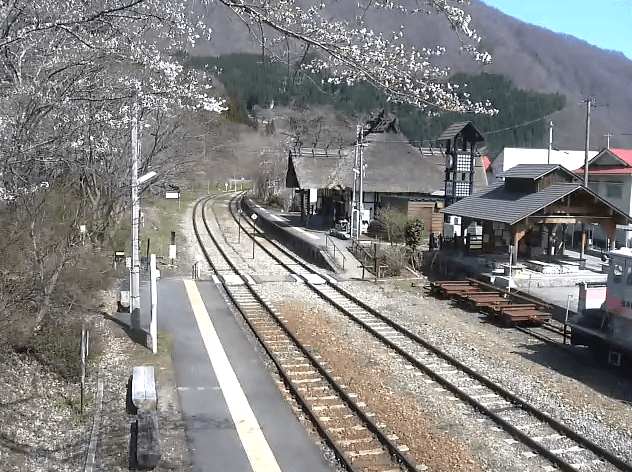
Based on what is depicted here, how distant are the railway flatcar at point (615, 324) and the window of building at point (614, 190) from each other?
2089cm

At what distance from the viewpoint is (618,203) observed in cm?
3231

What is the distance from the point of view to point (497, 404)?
34.9ft

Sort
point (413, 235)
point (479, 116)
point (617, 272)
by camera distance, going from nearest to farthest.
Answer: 1. point (617, 272)
2. point (413, 235)
3. point (479, 116)

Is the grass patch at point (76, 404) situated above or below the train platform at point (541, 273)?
below

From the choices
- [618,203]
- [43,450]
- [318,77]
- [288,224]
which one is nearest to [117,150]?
[43,450]

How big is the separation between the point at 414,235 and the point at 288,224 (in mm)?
15487

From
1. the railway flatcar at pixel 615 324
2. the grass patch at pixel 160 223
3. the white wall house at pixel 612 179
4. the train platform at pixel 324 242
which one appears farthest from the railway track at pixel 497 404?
the white wall house at pixel 612 179

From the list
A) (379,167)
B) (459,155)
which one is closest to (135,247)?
(459,155)

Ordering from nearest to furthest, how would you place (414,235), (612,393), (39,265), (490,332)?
(612,393)
(39,265)
(490,332)
(414,235)

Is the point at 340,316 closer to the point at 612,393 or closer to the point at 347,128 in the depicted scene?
the point at 612,393

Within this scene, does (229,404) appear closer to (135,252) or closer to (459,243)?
(135,252)

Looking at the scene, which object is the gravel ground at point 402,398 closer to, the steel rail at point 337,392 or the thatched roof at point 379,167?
the steel rail at point 337,392

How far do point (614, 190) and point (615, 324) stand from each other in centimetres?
2213

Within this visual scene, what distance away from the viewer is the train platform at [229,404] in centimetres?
827
